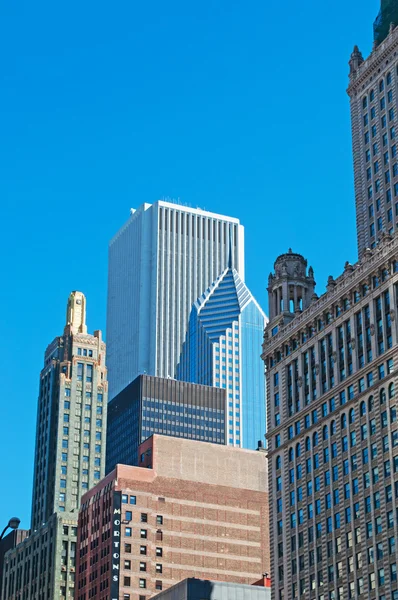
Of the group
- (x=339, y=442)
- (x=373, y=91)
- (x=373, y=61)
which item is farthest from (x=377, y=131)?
(x=339, y=442)

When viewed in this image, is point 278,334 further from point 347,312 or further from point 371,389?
point 371,389

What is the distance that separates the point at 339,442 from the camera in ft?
448

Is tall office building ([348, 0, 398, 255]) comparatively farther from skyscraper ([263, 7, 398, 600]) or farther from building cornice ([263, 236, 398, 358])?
building cornice ([263, 236, 398, 358])

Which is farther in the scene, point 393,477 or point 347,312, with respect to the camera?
point 347,312

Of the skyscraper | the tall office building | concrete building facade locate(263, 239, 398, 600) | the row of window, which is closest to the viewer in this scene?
concrete building facade locate(263, 239, 398, 600)

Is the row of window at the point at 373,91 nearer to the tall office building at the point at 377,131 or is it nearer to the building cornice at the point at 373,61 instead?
the tall office building at the point at 377,131

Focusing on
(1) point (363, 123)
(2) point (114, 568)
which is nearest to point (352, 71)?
(1) point (363, 123)

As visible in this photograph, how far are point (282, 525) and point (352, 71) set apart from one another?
211 feet

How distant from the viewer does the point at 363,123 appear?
526 feet

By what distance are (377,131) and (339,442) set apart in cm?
4412

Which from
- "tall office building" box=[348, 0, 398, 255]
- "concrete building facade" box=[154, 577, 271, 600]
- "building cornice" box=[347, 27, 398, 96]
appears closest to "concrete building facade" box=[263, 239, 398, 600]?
"tall office building" box=[348, 0, 398, 255]

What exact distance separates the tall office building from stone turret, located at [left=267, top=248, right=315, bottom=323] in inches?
431

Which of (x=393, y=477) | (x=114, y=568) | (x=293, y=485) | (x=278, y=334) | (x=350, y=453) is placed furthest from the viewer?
(x=114, y=568)

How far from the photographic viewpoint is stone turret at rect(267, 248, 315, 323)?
160850 mm
